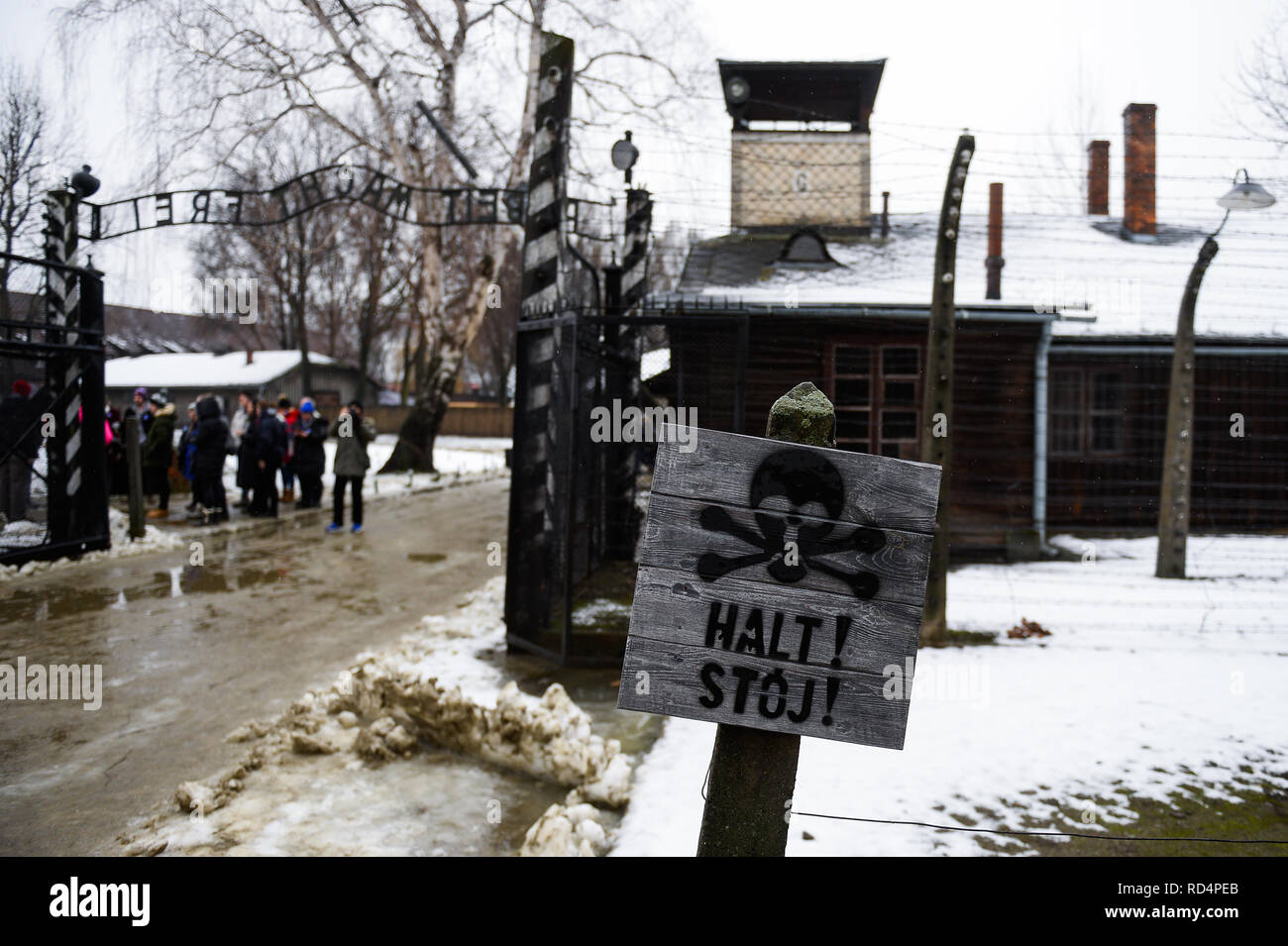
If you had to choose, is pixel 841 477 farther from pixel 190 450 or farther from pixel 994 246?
pixel 190 450

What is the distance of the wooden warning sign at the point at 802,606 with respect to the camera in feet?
6.72

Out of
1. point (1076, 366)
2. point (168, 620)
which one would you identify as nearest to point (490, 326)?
point (1076, 366)

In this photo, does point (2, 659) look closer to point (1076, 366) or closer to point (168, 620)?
point (168, 620)

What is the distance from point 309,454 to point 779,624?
1435 centimetres

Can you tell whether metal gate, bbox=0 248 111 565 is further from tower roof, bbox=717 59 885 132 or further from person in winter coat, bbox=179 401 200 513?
tower roof, bbox=717 59 885 132

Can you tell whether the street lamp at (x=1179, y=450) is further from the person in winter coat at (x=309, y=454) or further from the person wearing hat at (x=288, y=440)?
the person wearing hat at (x=288, y=440)

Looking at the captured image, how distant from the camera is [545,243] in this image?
6.71 metres

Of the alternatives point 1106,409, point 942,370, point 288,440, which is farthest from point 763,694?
point 288,440

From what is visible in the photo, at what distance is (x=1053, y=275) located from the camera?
15352 mm

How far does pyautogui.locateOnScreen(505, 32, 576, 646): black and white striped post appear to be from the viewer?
6.60 meters

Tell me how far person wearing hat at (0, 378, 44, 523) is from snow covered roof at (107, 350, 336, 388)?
3344 cm
